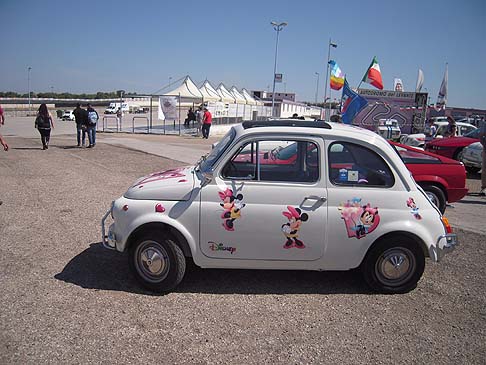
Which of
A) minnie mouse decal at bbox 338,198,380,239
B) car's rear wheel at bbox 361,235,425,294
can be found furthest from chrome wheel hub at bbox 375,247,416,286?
minnie mouse decal at bbox 338,198,380,239

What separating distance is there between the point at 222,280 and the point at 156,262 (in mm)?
801

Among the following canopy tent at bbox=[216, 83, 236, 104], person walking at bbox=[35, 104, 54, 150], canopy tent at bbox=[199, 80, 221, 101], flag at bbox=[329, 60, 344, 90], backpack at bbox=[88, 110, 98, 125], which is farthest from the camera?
canopy tent at bbox=[216, 83, 236, 104]

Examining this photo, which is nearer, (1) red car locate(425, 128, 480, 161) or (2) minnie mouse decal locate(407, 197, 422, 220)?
(2) minnie mouse decal locate(407, 197, 422, 220)

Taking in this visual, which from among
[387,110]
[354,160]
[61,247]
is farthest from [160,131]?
[354,160]

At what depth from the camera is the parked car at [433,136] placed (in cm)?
1275

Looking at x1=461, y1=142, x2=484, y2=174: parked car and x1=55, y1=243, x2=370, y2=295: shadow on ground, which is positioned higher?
x1=461, y1=142, x2=484, y2=174: parked car

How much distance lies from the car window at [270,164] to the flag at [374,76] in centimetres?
1966

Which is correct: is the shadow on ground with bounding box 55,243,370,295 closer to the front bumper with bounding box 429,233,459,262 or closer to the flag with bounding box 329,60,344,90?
the front bumper with bounding box 429,233,459,262

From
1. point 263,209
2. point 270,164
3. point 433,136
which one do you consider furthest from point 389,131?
point 263,209

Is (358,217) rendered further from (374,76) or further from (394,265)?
(374,76)

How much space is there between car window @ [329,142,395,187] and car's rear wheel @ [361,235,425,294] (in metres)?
0.60

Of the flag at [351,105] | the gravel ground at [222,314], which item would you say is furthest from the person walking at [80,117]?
the gravel ground at [222,314]

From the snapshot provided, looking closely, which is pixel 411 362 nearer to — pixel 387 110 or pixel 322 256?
pixel 322 256

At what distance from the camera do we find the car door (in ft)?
12.1
